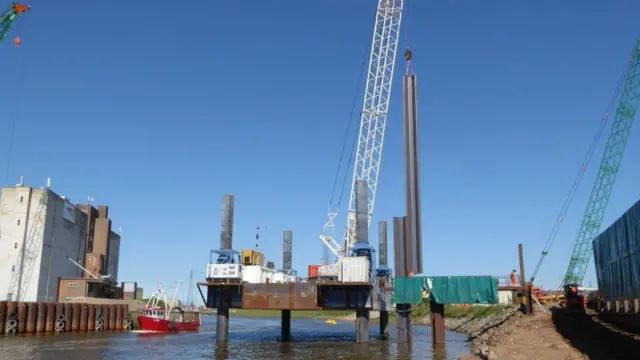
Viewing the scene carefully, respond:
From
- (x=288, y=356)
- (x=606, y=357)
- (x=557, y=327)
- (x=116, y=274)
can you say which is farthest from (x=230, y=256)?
(x=116, y=274)

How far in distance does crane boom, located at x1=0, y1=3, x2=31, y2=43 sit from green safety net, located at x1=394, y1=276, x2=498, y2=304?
56672 millimetres

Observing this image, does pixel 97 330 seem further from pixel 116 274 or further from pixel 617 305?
pixel 617 305

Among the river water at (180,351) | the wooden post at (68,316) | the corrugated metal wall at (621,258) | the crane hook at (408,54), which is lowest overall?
the river water at (180,351)

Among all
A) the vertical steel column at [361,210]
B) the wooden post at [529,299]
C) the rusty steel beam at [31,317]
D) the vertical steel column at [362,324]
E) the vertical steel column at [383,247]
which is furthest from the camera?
the vertical steel column at [383,247]

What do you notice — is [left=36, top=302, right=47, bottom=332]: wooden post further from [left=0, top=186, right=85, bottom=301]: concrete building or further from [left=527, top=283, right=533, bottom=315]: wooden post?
[left=527, top=283, right=533, bottom=315]: wooden post

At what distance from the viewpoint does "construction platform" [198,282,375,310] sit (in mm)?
45469

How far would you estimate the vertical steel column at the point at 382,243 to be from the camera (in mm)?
68062

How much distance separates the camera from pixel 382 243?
68.4 m

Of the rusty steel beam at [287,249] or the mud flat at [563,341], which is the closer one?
the mud flat at [563,341]

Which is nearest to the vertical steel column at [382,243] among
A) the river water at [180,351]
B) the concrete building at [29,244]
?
the river water at [180,351]

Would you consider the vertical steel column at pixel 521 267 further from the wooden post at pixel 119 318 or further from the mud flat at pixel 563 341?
the wooden post at pixel 119 318

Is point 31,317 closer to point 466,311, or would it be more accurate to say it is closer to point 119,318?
point 119,318

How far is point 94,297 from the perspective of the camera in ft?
277

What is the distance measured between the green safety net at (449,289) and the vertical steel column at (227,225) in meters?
15.5
